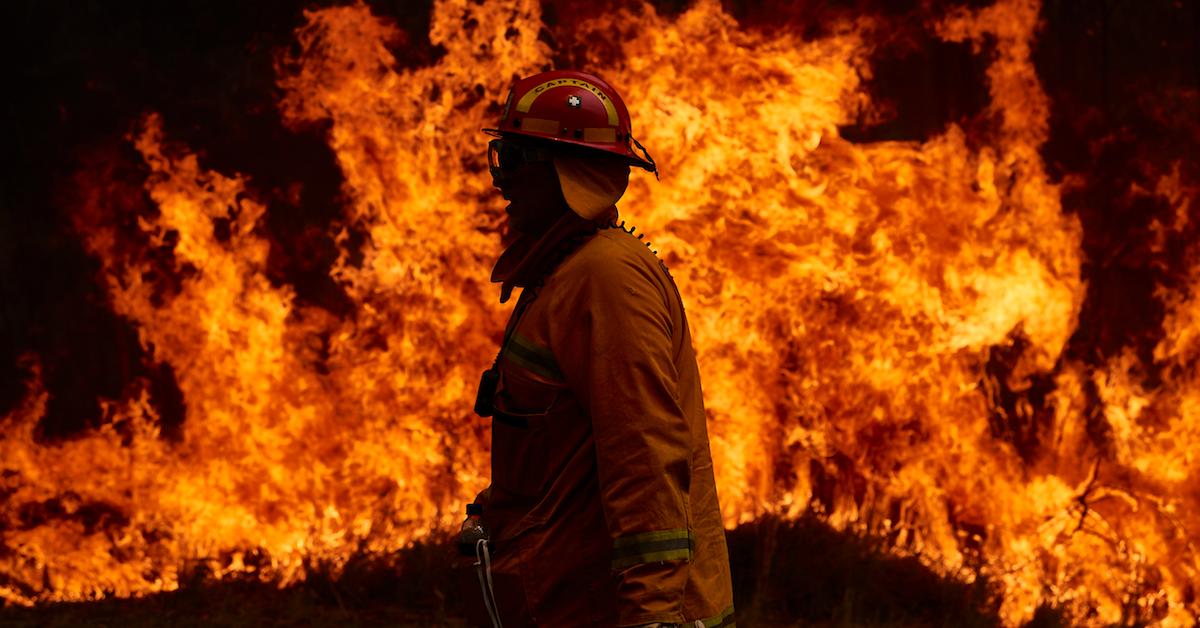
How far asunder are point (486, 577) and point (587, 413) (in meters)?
0.38

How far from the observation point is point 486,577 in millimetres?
2264

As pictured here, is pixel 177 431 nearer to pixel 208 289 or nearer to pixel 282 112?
pixel 208 289

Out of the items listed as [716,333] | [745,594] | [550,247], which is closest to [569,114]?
[550,247]

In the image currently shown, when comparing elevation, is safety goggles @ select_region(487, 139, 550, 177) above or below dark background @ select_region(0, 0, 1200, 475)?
below

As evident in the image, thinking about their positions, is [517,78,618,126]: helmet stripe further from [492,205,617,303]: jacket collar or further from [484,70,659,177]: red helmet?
[492,205,617,303]: jacket collar

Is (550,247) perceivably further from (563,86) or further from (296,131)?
(296,131)

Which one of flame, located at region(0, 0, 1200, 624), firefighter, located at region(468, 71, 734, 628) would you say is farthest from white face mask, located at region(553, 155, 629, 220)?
flame, located at region(0, 0, 1200, 624)

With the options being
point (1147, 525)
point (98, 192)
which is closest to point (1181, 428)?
point (1147, 525)

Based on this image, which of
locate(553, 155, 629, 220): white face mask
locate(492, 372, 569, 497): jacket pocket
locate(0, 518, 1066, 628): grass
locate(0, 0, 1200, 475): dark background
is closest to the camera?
locate(492, 372, 569, 497): jacket pocket

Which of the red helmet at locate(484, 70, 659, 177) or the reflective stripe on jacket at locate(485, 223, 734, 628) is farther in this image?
the red helmet at locate(484, 70, 659, 177)

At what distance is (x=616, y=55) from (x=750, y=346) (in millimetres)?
1842

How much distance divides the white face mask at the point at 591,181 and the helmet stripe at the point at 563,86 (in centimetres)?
9

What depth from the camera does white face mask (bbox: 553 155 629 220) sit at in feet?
7.53

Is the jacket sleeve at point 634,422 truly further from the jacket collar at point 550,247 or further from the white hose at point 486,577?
the white hose at point 486,577
